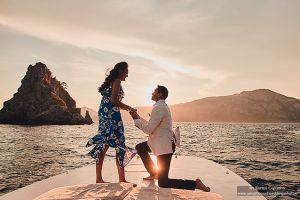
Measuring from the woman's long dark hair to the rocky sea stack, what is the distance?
499 ft

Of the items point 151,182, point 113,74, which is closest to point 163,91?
point 113,74

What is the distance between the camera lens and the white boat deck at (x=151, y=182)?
5.16m

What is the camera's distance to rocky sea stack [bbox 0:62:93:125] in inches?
6073

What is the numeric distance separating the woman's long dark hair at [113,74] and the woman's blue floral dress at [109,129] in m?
0.09

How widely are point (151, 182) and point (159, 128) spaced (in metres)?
1.13

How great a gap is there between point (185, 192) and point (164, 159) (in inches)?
68.0

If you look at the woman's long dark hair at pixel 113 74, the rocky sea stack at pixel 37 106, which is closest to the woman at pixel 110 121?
the woman's long dark hair at pixel 113 74

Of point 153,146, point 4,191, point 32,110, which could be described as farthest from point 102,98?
point 32,110

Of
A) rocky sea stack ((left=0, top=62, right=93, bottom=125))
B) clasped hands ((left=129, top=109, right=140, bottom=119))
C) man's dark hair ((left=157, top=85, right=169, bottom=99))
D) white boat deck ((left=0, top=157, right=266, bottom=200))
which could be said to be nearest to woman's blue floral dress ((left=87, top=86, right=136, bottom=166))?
clasped hands ((left=129, top=109, right=140, bottom=119))

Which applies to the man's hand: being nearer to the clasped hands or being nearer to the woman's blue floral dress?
the clasped hands

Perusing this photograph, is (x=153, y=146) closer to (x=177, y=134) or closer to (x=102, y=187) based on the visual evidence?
(x=177, y=134)

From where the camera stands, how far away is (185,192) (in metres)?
4.38

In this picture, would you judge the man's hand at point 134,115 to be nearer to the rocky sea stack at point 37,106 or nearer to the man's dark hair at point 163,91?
the man's dark hair at point 163,91

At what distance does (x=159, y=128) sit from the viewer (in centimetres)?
620
